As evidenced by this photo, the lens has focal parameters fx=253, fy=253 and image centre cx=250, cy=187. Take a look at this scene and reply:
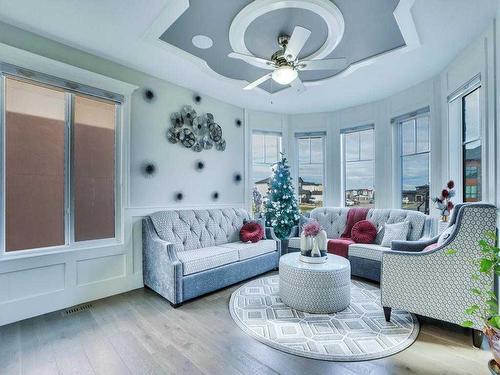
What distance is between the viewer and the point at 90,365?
1.88 m

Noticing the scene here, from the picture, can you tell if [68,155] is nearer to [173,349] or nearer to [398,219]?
[173,349]

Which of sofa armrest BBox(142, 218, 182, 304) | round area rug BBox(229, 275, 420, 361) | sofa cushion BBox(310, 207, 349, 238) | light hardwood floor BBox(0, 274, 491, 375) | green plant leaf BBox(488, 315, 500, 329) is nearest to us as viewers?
green plant leaf BBox(488, 315, 500, 329)

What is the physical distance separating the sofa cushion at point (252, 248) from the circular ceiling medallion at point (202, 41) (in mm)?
2583

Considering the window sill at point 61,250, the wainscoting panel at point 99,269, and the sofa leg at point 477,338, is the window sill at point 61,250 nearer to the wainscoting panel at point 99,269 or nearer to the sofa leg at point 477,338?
the wainscoting panel at point 99,269

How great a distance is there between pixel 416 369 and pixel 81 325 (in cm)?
290

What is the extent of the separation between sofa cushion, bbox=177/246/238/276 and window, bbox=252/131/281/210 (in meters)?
1.91

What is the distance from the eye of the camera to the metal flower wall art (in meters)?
3.90

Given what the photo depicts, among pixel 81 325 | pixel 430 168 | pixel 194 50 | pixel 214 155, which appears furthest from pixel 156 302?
pixel 430 168

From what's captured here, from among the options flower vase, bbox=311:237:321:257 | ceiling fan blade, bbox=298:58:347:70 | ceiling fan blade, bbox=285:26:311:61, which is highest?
ceiling fan blade, bbox=285:26:311:61

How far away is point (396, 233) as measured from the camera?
3.62 m

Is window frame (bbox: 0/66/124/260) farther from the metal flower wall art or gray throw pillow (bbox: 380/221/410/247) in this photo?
gray throw pillow (bbox: 380/221/410/247)

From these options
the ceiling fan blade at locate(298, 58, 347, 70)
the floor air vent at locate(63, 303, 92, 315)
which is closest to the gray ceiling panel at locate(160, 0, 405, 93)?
the ceiling fan blade at locate(298, 58, 347, 70)

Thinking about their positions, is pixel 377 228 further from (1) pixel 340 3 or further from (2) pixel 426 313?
(1) pixel 340 3

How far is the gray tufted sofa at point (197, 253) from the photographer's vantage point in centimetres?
291
